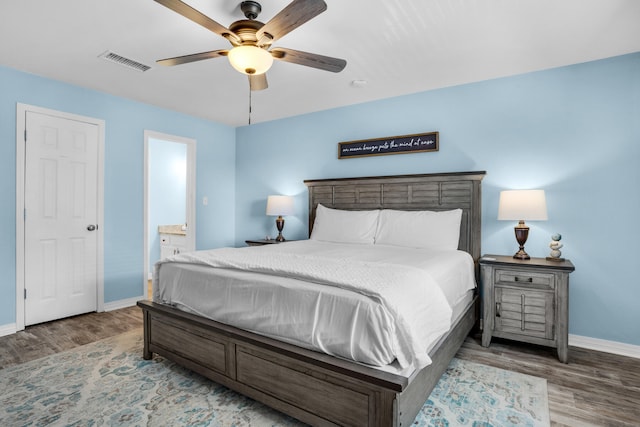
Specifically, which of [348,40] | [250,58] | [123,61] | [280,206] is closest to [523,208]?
[348,40]

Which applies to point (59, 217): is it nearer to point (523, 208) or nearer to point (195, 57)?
point (195, 57)

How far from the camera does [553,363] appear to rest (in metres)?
2.59

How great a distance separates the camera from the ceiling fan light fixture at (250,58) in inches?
81.4

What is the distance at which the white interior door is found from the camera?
331 cm

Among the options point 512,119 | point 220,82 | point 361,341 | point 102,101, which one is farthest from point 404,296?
point 102,101

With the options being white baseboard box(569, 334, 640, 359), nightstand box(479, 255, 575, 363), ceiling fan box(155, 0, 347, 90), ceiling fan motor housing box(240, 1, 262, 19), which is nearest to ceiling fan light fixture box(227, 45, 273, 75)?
ceiling fan box(155, 0, 347, 90)

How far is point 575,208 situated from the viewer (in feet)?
9.75

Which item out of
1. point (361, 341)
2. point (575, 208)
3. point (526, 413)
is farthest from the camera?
point (575, 208)

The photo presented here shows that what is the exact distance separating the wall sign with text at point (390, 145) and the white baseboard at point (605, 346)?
2.16 m

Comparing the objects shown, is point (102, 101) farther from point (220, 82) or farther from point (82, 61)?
point (220, 82)

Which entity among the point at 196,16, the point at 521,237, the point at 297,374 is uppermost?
the point at 196,16

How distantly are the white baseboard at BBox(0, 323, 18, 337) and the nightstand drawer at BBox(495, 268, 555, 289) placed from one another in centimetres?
441

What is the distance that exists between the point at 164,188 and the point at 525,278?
546 centimetres

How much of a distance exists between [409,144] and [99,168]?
3.48 meters
